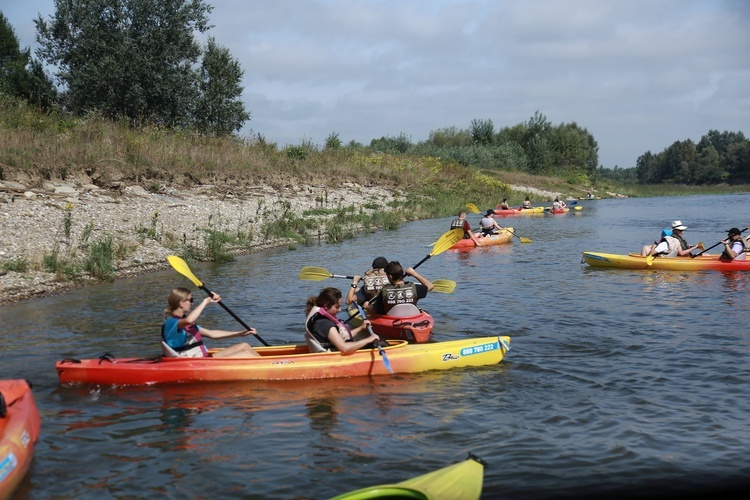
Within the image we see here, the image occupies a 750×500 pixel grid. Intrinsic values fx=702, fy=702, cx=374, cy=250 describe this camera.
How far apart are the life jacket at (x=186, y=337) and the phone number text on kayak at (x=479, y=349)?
299 centimetres

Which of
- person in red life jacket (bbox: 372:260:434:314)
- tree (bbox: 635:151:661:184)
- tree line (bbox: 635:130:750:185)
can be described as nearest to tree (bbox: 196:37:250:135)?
person in red life jacket (bbox: 372:260:434:314)

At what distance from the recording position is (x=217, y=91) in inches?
1220

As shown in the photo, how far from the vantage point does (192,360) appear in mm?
7625

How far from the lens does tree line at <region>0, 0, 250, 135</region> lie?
27.4 m

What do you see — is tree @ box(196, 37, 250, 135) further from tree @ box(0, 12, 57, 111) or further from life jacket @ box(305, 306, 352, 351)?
life jacket @ box(305, 306, 352, 351)

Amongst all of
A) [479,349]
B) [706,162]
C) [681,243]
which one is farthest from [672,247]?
[706,162]

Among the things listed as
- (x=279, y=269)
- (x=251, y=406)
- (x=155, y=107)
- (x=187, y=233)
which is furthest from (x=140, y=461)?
(x=155, y=107)

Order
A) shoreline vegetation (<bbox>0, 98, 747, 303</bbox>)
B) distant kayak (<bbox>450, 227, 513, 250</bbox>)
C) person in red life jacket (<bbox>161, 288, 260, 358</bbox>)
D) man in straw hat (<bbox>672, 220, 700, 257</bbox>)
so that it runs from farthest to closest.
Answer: distant kayak (<bbox>450, 227, 513, 250</bbox>) < man in straw hat (<bbox>672, 220, 700, 257</bbox>) < shoreline vegetation (<bbox>0, 98, 747, 303</bbox>) < person in red life jacket (<bbox>161, 288, 260, 358</bbox>)

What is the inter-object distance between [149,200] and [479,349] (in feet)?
40.6

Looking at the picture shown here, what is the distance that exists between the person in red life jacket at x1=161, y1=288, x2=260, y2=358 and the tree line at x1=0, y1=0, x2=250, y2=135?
2036cm

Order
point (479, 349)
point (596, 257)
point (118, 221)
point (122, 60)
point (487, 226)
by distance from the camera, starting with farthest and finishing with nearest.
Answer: point (122, 60)
point (487, 226)
point (596, 257)
point (118, 221)
point (479, 349)

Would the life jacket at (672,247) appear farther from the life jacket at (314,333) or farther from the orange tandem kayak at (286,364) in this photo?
the life jacket at (314,333)

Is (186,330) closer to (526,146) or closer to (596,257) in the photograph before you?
(596,257)

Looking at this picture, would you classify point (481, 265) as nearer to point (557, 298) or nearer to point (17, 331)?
point (557, 298)
